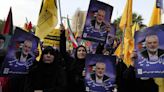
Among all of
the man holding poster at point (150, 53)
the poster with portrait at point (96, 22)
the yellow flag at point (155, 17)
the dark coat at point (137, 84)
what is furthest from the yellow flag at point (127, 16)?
the man holding poster at point (150, 53)

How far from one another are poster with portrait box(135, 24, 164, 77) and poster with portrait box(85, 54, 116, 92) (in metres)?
0.63

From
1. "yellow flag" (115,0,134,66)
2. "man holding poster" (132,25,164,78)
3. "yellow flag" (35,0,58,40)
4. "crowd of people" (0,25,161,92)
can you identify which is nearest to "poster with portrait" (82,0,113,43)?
"crowd of people" (0,25,161,92)

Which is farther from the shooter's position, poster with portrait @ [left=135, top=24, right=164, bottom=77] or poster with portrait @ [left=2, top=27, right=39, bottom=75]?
poster with portrait @ [left=2, top=27, right=39, bottom=75]

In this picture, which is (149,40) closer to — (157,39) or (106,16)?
(157,39)

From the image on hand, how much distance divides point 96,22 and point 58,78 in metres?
1.13

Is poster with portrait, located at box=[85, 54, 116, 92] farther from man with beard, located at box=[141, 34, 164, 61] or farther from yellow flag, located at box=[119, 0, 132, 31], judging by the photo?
yellow flag, located at box=[119, 0, 132, 31]

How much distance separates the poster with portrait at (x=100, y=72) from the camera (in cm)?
549

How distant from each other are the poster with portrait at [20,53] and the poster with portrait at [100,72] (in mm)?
762

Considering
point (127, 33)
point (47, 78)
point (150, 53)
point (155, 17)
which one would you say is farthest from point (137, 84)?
point (127, 33)

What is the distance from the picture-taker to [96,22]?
→ 6.40 m

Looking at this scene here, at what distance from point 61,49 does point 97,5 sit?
3.09ft

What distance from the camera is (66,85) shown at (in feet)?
19.2

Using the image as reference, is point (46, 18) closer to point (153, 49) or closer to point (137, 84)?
point (137, 84)

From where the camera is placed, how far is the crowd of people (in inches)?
220
